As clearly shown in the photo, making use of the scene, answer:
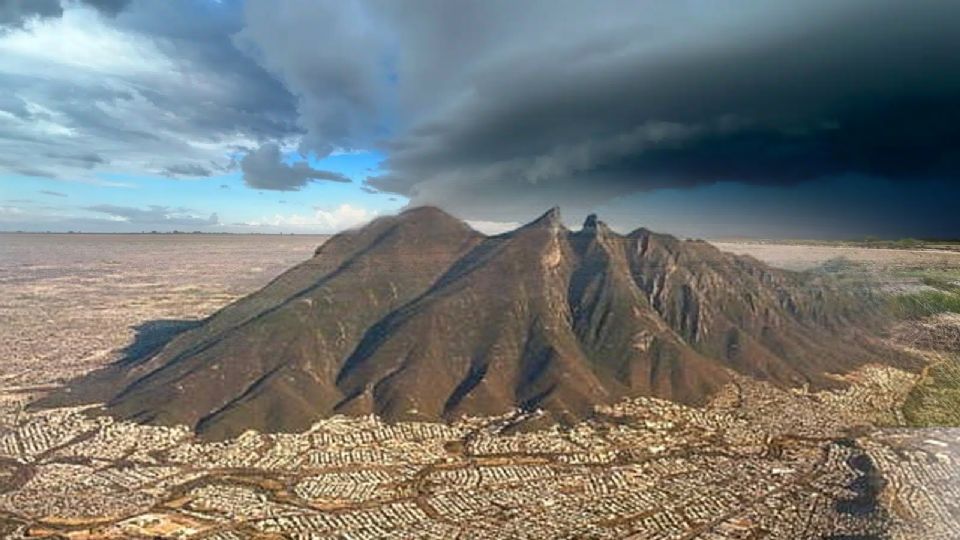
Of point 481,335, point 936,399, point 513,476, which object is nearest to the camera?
point 513,476

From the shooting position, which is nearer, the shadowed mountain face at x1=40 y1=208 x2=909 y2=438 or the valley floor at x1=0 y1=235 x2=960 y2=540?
the valley floor at x1=0 y1=235 x2=960 y2=540

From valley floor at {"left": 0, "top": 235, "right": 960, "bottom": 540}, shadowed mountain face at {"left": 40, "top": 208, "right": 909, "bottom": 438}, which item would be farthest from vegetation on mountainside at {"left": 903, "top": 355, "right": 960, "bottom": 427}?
shadowed mountain face at {"left": 40, "top": 208, "right": 909, "bottom": 438}

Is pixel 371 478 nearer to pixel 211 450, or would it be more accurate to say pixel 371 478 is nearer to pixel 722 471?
pixel 211 450

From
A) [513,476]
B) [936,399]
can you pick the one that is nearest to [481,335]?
[513,476]

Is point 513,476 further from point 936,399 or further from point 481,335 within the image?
point 936,399

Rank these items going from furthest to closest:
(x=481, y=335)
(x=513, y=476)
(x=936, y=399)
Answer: (x=481, y=335)
(x=936, y=399)
(x=513, y=476)

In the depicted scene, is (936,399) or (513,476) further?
(936,399)

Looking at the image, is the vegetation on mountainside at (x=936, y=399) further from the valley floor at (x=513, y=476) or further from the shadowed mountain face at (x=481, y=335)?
the shadowed mountain face at (x=481, y=335)

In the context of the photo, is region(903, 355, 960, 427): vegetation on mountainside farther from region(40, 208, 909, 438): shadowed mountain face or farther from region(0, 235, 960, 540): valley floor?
region(40, 208, 909, 438): shadowed mountain face
